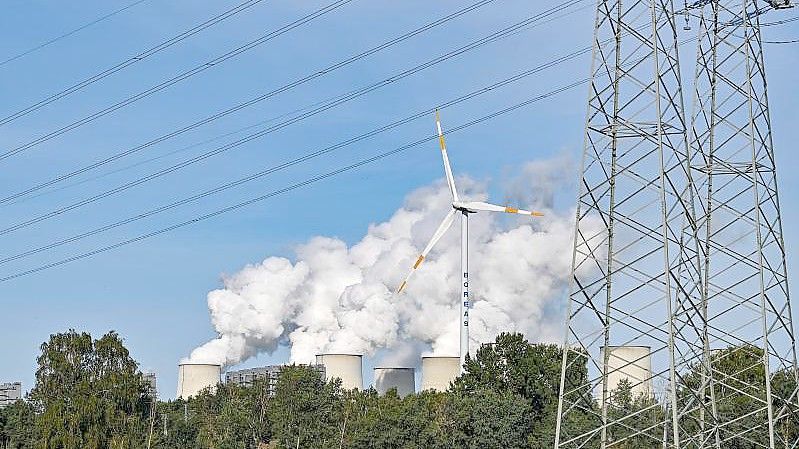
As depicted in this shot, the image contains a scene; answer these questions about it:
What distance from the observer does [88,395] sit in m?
75.7

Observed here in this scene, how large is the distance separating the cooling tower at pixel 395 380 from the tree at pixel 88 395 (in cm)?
3403

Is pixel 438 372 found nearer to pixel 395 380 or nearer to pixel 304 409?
pixel 395 380

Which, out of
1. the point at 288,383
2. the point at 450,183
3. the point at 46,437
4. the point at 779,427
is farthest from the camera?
the point at 288,383

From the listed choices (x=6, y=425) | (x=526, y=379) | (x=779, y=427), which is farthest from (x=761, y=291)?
(x=6, y=425)

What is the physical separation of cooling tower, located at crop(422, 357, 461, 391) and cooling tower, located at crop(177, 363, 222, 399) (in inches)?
1014

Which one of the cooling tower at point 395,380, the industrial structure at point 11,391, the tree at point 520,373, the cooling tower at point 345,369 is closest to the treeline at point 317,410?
the tree at point 520,373

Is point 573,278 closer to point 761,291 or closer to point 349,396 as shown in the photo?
point 761,291

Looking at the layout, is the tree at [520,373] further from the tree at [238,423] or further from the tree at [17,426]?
the tree at [17,426]

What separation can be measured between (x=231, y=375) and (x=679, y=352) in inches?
4139

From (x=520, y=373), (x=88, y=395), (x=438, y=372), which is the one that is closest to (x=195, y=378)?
(x=438, y=372)

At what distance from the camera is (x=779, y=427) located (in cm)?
5284

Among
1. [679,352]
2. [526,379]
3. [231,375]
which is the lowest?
[679,352]

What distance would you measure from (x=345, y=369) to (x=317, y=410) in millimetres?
19231

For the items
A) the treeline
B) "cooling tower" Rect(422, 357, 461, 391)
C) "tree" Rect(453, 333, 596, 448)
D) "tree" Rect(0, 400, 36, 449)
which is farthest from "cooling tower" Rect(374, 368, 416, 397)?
"tree" Rect(453, 333, 596, 448)
